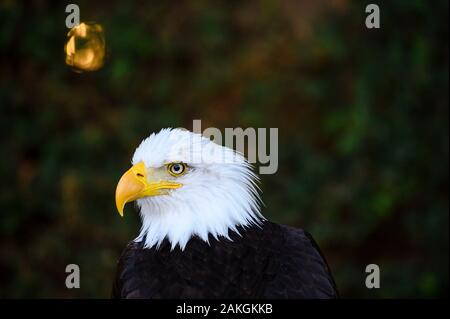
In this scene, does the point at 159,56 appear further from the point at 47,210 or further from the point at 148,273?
the point at 148,273

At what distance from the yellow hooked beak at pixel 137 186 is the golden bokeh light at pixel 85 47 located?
12.5ft

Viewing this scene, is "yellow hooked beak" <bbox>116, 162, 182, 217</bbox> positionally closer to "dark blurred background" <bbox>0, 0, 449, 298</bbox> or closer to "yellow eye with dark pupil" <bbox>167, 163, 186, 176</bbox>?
"yellow eye with dark pupil" <bbox>167, 163, 186, 176</bbox>

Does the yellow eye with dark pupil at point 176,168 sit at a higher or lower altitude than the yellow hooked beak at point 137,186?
higher

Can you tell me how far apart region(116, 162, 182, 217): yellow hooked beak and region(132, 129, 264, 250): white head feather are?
44 millimetres

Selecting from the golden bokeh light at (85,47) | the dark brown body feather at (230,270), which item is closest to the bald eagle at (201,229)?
the dark brown body feather at (230,270)

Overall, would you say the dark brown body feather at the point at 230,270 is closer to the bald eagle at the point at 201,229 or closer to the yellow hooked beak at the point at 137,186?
the bald eagle at the point at 201,229

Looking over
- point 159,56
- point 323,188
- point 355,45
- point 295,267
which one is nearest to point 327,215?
point 323,188

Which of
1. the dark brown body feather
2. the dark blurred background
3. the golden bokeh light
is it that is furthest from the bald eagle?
the golden bokeh light

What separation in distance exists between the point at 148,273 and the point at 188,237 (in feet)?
0.97

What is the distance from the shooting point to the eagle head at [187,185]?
3.39 metres

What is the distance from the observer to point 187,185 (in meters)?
3.44

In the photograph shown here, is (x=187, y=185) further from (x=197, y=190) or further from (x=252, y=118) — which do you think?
(x=252, y=118)

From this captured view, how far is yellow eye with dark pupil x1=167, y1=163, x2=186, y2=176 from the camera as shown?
3.42 m
